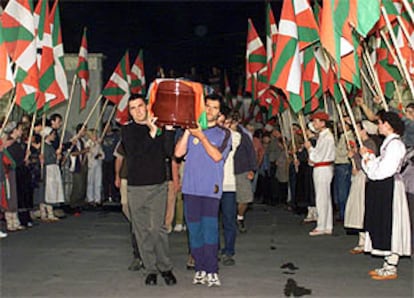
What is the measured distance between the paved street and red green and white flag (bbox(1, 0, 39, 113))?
2.25 meters

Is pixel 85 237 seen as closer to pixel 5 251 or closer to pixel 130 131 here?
pixel 5 251

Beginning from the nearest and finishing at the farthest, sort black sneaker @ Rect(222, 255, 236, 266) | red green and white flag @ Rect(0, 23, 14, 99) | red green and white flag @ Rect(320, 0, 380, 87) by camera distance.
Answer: red green and white flag @ Rect(320, 0, 380, 87) < black sneaker @ Rect(222, 255, 236, 266) < red green and white flag @ Rect(0, 23, 14, 99)

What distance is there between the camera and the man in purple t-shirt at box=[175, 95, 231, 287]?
8453mm

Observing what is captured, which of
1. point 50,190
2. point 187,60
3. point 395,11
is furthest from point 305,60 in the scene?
point 187,60

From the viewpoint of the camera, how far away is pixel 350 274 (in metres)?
9.22

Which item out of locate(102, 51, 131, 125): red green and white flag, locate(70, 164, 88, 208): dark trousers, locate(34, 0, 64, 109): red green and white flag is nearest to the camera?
locate(34, 0, 64, 109): red green and white flag

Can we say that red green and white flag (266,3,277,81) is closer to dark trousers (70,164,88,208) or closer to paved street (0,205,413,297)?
paved street (0,205,413,297)

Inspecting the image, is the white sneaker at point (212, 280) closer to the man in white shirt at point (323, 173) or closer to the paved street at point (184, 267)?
the paved street at point (184, 267)

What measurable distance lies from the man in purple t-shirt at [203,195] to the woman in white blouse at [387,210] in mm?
1719

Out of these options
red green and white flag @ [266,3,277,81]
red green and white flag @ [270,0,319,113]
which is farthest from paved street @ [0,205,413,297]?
red green and white flag @ [266,3,277,81]

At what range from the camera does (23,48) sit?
12547mm

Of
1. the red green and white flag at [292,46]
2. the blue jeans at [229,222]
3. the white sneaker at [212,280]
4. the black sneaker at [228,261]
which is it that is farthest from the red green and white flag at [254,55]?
the white sneaker at [212,280]

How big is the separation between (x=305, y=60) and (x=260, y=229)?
3.48 meters

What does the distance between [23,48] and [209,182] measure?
5.37 metres
